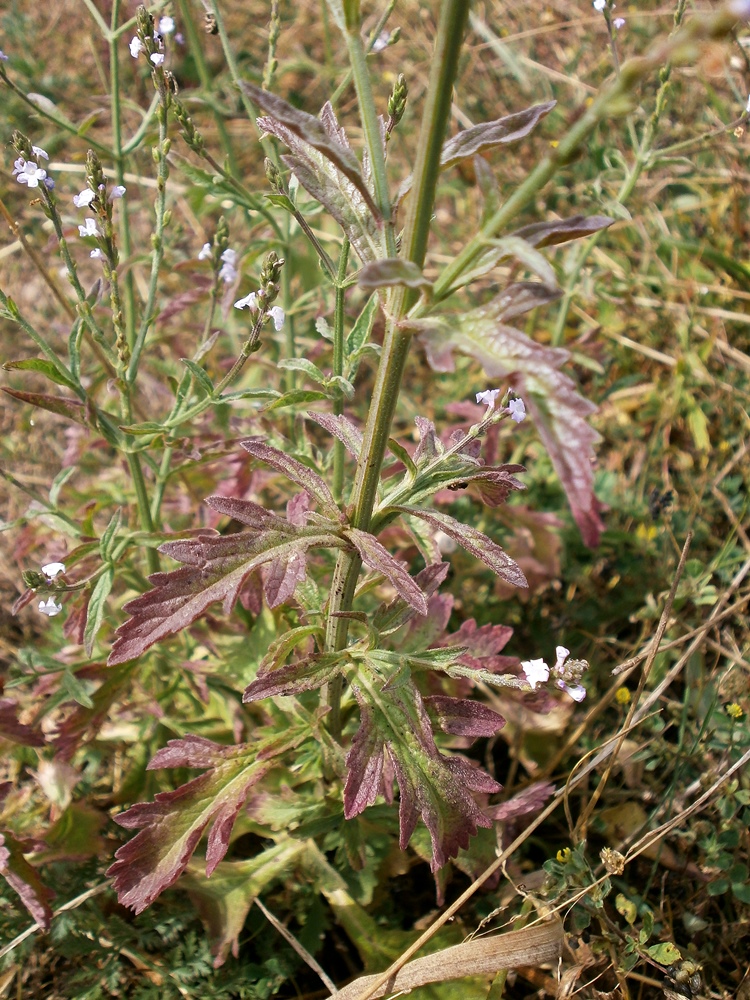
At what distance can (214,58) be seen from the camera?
4461 millimetres

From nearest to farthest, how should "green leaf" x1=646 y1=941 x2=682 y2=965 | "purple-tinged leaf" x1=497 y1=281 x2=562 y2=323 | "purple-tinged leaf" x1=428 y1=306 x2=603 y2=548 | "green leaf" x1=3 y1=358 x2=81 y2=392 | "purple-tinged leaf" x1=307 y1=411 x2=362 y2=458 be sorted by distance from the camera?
"purple-tinged leaf" x1=428 y1=306 x2=603 y2=548, "purple-tinged leaf" x1=497 y1=281 x2=562 y2=323, "purple-tinged leaf" x1=307 y1=411 x2=362 y2=458, "green leaf" x1=3 y1=358 x2=81 y2=392, "green leaf" x1=646 y1=941 x2=682 y2=965

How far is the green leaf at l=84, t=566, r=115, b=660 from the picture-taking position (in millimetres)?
1904

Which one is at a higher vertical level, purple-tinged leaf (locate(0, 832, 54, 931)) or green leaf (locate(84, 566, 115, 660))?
green leaf (locate(84, 566, 115, 660))

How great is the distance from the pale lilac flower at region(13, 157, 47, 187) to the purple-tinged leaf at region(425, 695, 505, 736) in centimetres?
142

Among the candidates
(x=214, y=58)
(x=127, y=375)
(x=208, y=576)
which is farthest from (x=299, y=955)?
(x=214, y=58)

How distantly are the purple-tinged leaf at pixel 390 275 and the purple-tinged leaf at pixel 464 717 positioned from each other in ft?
3.14

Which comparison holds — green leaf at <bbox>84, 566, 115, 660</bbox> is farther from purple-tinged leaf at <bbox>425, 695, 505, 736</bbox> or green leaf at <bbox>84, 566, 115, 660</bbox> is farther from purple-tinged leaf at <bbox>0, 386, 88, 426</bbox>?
purple-tinged leaf at <bbox>425, 695, 505, 736</bbox>

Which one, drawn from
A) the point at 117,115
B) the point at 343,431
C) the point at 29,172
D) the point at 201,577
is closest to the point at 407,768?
the point at 201,577

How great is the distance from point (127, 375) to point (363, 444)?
0.79 metres

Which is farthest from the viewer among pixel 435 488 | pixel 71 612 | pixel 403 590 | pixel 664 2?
pixel 664 2

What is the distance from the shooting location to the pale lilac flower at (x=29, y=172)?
1841mm

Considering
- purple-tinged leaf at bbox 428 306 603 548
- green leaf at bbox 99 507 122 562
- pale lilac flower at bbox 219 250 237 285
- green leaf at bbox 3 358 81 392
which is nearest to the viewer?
purple-tinged leaf at bbox 428 306 603 548

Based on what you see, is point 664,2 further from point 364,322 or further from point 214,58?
point 364,322

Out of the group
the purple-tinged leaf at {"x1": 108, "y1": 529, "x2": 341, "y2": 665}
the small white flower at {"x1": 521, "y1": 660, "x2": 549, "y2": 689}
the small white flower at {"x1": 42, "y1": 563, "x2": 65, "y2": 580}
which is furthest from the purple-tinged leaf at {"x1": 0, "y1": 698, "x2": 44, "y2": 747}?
the small white flower at {"x1": 521, "y1": 660, "x2": 549, "y2": 689}
